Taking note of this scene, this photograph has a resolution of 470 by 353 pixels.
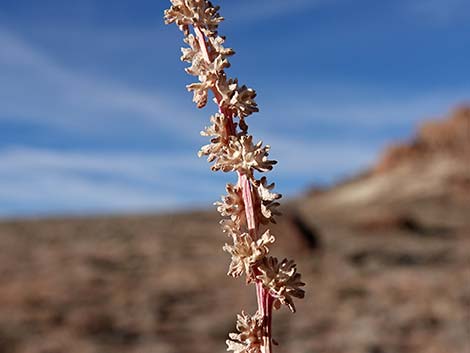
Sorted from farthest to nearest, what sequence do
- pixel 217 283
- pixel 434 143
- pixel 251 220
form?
1. pixel 434 143
2. pixel 217 283
3. pixel 251 220

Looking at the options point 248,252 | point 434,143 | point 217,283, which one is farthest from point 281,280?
point 434,143

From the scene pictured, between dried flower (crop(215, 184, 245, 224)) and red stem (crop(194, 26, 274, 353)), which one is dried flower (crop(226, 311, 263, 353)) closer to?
red stem (crop(194, 26, 274, 353))

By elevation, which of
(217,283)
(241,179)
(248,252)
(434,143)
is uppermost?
(434,143)

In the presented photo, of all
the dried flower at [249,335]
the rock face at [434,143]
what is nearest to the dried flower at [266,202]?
the dried flower at [249,335]

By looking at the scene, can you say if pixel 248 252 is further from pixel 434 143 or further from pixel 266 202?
pixel 434 143

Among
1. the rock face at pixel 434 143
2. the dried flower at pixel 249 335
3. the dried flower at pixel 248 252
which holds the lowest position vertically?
the dried flower at pixel 249 335

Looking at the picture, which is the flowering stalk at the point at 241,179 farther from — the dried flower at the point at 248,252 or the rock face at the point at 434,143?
the rock face at the point at 434,143

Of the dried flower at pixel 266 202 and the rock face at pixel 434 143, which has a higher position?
the rock face at pixel 434 143
